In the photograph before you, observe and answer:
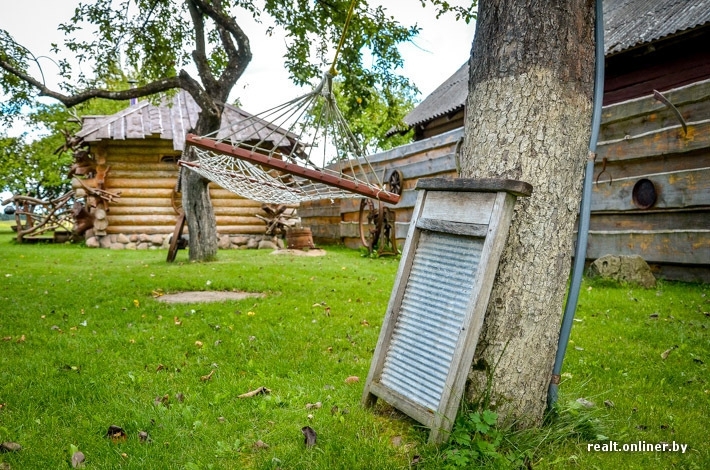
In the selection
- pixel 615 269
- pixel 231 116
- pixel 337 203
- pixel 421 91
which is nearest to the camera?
pixel 615 269

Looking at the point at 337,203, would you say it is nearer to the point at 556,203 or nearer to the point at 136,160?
the point at 136,160

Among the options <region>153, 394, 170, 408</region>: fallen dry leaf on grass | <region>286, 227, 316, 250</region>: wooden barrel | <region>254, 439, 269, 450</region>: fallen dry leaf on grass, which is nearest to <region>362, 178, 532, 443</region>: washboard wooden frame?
<region>254, 439, 269, 450</region>: fallen dry leaf on grass

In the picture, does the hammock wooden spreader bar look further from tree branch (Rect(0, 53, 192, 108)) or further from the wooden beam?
tree branch (Rect(0, 53, 192, 108))

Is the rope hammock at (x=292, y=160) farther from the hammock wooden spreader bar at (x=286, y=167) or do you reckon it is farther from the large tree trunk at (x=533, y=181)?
the large tree trunk at (x=533, y=181)

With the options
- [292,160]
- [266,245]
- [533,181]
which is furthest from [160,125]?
[533,181]

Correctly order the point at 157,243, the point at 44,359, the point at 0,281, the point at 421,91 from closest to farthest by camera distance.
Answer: the point at 44,359
the point at 0,281
the point at 421,91
the point at 157,243

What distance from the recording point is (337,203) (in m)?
12.4

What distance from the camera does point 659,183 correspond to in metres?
5.61

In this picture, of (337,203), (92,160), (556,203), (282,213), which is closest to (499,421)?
(556,203)

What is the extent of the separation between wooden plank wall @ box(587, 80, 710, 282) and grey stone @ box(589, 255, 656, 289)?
0.37m

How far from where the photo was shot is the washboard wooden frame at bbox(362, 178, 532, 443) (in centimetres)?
189

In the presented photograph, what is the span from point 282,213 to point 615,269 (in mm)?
9682

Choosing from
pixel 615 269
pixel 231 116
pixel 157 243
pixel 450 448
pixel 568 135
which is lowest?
pixel 157 243

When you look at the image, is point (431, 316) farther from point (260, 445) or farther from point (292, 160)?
point (292, 160)
